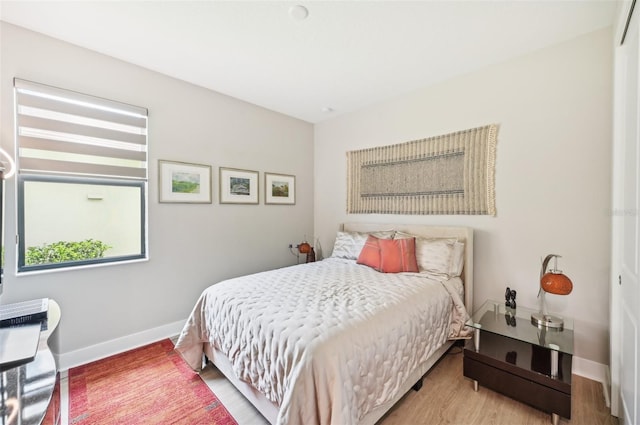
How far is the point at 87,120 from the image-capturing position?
7.69 ft

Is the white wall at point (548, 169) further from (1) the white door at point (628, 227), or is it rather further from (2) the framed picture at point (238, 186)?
(2) the framed picture at point (238, 186)

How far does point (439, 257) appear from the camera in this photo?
253 cm

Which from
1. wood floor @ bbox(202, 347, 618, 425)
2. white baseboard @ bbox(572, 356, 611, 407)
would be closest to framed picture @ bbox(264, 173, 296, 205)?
wood floor @ bbox(202, 347, 618, 425)

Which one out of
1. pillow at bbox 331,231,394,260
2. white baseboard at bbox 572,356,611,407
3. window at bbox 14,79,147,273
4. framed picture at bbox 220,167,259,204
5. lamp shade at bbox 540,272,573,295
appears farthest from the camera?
framed picture at bbox 220,167,259,204

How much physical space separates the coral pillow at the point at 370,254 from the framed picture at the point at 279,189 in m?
1.44

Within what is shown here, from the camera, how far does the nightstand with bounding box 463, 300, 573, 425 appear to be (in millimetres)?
1641

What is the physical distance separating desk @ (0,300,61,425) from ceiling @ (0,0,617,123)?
2.17 metres

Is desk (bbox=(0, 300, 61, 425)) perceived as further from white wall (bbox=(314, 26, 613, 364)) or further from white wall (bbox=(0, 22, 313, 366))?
white wall (bbox=(314, 26, 613, 364))

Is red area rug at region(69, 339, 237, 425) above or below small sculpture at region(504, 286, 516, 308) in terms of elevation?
below

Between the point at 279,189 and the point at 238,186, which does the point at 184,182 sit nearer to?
the point at 238,186

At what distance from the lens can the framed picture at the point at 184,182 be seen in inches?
107

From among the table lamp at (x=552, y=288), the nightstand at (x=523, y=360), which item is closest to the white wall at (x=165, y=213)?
the nightstand at (x=523, y=360)

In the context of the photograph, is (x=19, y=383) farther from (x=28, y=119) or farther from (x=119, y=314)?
(x=28, y=119)

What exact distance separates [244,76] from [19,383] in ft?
9.04
